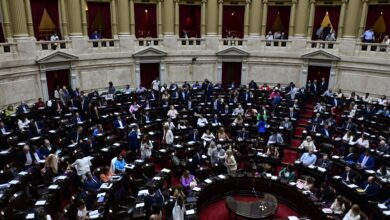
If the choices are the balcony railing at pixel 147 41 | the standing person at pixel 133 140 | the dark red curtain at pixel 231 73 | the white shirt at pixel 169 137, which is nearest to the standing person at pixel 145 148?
the standing person at pixel 133 140

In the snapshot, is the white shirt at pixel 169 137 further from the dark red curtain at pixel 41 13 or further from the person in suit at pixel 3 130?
the dark red curtain at pixel 41 13

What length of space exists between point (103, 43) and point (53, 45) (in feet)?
11.7

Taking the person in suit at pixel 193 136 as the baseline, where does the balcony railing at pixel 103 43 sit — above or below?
above

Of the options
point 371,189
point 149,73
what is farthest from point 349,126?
point 149,73

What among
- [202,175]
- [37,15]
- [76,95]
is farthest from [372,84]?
[37,15]

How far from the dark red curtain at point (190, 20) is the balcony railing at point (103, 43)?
5.92 meters

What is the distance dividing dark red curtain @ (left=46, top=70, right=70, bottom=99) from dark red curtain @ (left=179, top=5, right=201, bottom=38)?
32.5 feet

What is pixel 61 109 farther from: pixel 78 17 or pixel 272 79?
pixel 272 79

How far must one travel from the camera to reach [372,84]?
21.8 metres

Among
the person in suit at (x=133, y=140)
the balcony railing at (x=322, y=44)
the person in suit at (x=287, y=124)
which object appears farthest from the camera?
the balcony railing at (x=322, y=44)

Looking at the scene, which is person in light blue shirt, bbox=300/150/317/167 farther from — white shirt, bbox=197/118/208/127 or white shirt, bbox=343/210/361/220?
white shirt, bbox=197/118/208/127

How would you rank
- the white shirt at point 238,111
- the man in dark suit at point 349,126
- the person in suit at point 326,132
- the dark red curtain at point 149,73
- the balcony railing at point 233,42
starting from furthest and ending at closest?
1. the balcony railing at point 233,42
2. the dark red curtain at point 149,73
3. the white shirt at point 238,111
4. the man in dark suit at point 349,126
5. the person in suit at point 326,132

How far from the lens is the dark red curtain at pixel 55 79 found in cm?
2056

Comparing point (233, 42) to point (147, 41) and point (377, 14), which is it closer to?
point (147, 41)
